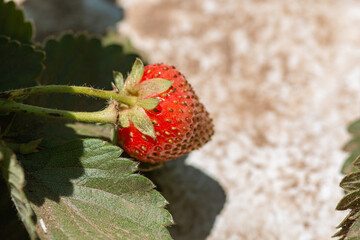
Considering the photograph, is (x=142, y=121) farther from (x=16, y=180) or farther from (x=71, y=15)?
(x=71, y=15)

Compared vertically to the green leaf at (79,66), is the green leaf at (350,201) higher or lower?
lower

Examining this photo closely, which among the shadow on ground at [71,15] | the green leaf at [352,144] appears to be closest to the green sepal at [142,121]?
the green leaf at [352,144]

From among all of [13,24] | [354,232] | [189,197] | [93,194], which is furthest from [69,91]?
[354,232]

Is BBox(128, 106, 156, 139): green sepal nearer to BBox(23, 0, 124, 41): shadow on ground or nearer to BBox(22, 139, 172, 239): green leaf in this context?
BBox(22, 139, 172, 239): green leaf

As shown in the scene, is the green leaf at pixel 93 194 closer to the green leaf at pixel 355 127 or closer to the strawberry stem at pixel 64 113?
the strawberry stem at pixel 64 113

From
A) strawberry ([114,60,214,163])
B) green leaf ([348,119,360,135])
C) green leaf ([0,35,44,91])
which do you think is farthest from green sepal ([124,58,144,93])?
green leaf ([348,119,360,135])
